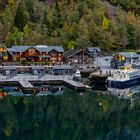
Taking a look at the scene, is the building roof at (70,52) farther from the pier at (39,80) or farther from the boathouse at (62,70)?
the pier at (39,80)

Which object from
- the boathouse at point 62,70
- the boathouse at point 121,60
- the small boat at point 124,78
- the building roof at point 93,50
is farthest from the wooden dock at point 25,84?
the building roof at point 93,50

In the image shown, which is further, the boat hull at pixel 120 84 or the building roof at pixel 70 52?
the building roof at pixel 70 52

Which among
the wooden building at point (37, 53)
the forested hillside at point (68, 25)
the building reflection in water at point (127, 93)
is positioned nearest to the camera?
the building reflection in water at point (127, 93)

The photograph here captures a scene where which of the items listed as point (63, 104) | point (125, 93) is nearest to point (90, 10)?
point (125, 93)

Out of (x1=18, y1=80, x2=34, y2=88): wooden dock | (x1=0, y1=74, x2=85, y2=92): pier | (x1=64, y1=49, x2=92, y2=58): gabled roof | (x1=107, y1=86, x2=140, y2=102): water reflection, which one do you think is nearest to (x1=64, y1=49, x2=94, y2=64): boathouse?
(x1=64, y1=49, x2=92, y2=58): gabled roof

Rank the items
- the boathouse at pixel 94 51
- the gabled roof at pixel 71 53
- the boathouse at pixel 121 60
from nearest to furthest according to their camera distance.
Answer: the boathouse at pixel 121 60
the gabled roof at pixel 71 53
the boathouse at pixel 94 51

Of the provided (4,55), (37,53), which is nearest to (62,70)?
(37,53)
